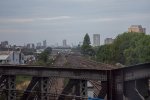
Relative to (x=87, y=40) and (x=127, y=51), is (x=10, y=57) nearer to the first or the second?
(x=127, y=51)

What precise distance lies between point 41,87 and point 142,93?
3.21 metres

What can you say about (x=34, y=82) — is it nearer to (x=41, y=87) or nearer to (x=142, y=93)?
(x=41, y=87)

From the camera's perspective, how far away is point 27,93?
11.7 metres

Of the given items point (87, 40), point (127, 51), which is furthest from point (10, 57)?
point (87, 40)

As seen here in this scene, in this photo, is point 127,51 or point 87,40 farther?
point 87,40

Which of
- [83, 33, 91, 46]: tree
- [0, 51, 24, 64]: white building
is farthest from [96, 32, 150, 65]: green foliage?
[0, 51, 24, 64]: white building

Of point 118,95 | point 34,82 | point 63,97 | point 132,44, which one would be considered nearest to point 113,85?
point 118,95

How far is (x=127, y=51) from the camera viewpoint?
273 ft

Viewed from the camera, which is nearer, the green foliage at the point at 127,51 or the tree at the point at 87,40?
the green foliage at the point at 127,51

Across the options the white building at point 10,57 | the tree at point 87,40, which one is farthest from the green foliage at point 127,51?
the white building at point 10,57

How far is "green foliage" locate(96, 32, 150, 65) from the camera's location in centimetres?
7406

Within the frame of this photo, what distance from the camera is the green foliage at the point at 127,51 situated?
74062 mm

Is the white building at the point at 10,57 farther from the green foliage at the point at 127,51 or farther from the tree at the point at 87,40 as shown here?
the tree at the point at 87,40

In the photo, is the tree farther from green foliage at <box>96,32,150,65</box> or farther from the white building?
the white building
